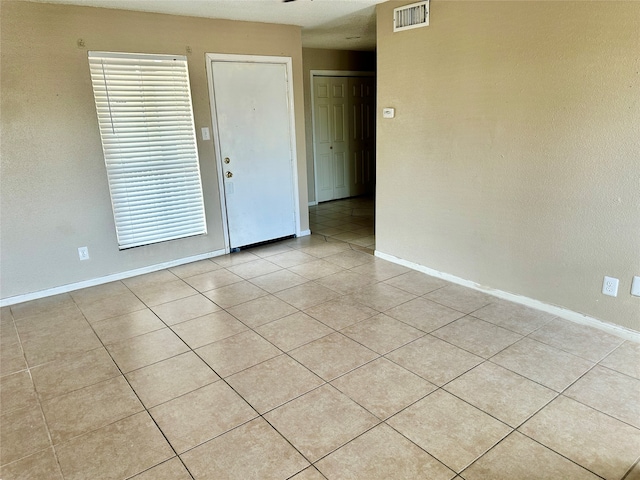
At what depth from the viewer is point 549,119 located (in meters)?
2.85

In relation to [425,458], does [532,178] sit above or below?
above

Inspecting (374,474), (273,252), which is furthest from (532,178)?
(273,252)

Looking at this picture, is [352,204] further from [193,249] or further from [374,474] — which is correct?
Answer: [374,474]

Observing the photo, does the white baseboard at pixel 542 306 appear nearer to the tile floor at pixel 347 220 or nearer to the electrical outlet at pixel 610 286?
the electrical outlet at pixel 610 286

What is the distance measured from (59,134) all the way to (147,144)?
712mm

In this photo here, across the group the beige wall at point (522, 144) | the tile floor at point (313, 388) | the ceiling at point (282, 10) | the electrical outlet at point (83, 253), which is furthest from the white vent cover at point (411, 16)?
the electrical outlet at point (83, 253)

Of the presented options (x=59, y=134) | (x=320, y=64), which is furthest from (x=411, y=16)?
(x=320, y=64)

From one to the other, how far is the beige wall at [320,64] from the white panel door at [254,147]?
1.84 meters

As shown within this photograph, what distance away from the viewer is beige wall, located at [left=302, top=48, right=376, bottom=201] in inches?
255

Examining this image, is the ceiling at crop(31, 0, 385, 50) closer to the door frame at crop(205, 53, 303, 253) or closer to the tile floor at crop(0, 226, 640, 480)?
the door frame at crop(205, 53, 303, 253)

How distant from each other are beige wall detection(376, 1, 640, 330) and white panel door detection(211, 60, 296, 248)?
132 cm

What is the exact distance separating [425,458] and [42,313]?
314 cm

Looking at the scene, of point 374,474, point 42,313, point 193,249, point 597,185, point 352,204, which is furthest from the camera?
point 352,204

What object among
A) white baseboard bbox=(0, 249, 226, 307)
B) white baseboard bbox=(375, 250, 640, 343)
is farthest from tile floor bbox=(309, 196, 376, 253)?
white baseboard bbox=(0, 249, 226, 307)
